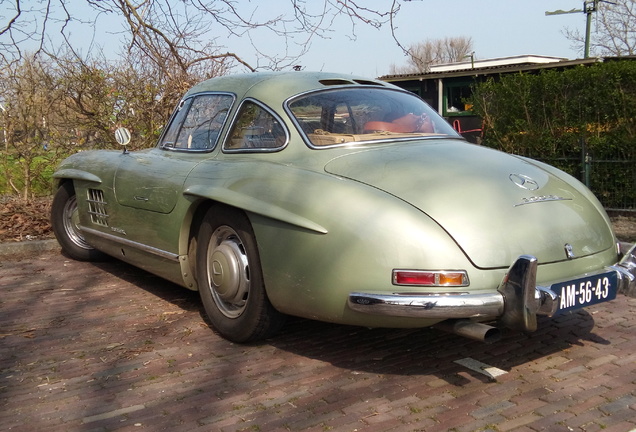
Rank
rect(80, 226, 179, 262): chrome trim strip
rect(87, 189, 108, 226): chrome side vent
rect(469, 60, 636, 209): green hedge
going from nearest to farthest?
rect(80, 226, 179, 262): chrome trim strip → rect(87, 189, 108, 226): chrome side vent → rect(469, 60, 636, 209): green hedge

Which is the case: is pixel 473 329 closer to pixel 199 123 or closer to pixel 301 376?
pixel 301 376

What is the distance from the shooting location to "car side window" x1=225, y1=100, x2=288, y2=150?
4.26 metres

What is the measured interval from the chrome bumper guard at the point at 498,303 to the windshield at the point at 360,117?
3.95 ft

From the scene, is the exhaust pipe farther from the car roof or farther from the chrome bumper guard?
the car roof

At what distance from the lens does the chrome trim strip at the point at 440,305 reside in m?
3.20

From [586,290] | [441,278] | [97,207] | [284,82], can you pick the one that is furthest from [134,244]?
[586,290]

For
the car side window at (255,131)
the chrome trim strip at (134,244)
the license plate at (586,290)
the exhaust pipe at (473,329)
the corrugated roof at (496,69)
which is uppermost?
the corrugated roof at (496,69)

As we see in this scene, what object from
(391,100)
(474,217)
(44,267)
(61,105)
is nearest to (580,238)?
(474,217)

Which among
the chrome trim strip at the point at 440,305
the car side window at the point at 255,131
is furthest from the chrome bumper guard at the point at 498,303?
the car side window at the point at 255,131

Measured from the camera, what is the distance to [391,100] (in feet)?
15.3

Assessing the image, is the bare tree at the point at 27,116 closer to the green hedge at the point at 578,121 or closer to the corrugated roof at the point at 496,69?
the green hedge at the point at 578,121

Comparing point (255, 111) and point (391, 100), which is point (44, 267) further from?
point (391, 100)

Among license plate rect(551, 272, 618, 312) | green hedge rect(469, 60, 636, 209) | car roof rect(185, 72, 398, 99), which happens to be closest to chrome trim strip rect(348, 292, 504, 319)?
license plate rect(551, 272, 618, 312)

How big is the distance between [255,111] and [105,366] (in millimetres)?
1855
